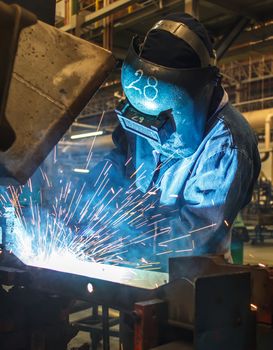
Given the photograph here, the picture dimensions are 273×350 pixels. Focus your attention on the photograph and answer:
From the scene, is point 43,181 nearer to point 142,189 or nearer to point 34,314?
point 142,189

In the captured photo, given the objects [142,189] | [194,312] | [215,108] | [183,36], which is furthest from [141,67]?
[194,312]

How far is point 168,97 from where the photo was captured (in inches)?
74.9

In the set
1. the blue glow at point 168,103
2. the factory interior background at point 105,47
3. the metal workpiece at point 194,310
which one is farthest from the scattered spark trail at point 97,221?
the metal workpiece at point 194,310

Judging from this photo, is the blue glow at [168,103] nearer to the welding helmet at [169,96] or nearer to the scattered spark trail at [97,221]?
the welding helmet at [169,96]

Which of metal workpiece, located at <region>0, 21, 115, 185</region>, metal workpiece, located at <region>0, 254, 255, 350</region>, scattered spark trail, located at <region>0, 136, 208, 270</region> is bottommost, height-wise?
metal workpiece, located at <region>0, 254, 255, 350</region>

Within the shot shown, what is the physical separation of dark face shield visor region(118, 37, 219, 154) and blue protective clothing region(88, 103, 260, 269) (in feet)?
0.34

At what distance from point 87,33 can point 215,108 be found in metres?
2.68

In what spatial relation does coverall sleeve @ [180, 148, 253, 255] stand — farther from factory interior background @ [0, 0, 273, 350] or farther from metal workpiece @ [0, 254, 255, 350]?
metal workpiece @ [0, 254, 255, 350]

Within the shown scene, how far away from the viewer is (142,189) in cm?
230

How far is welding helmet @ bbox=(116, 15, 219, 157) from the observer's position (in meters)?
1.88

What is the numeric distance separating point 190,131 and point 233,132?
0.61 ft

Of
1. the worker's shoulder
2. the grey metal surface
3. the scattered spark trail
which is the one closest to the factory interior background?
the scattered spark trail

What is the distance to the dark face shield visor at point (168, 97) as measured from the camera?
A: 6.16 feet

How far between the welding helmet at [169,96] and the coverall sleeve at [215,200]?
20 cm
